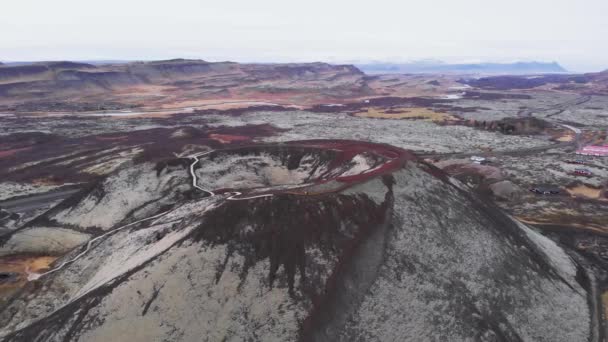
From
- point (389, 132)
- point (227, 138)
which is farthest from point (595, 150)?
point (227, 138)

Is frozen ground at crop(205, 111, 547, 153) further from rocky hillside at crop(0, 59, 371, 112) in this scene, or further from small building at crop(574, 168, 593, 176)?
rocky hillside at crop(0, 59, 371, 112)

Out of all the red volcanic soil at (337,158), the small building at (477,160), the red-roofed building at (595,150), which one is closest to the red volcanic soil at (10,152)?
the red volcanic soil at (337,158)

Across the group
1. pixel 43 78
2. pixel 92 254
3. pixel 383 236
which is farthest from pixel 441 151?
pixel 43 78

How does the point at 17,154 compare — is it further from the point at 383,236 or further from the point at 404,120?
the point at 404,120

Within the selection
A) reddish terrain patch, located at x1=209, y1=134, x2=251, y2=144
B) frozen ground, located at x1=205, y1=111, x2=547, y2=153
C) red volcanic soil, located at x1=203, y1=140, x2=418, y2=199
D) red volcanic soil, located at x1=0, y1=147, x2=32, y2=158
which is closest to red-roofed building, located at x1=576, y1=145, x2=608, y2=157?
frozen ground, located at x1=205, y1=111, x2=547, y2=153

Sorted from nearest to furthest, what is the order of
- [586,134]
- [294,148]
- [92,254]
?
[92,254]
[294,148]
[586,134]

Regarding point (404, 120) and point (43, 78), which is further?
point (43, 78)
